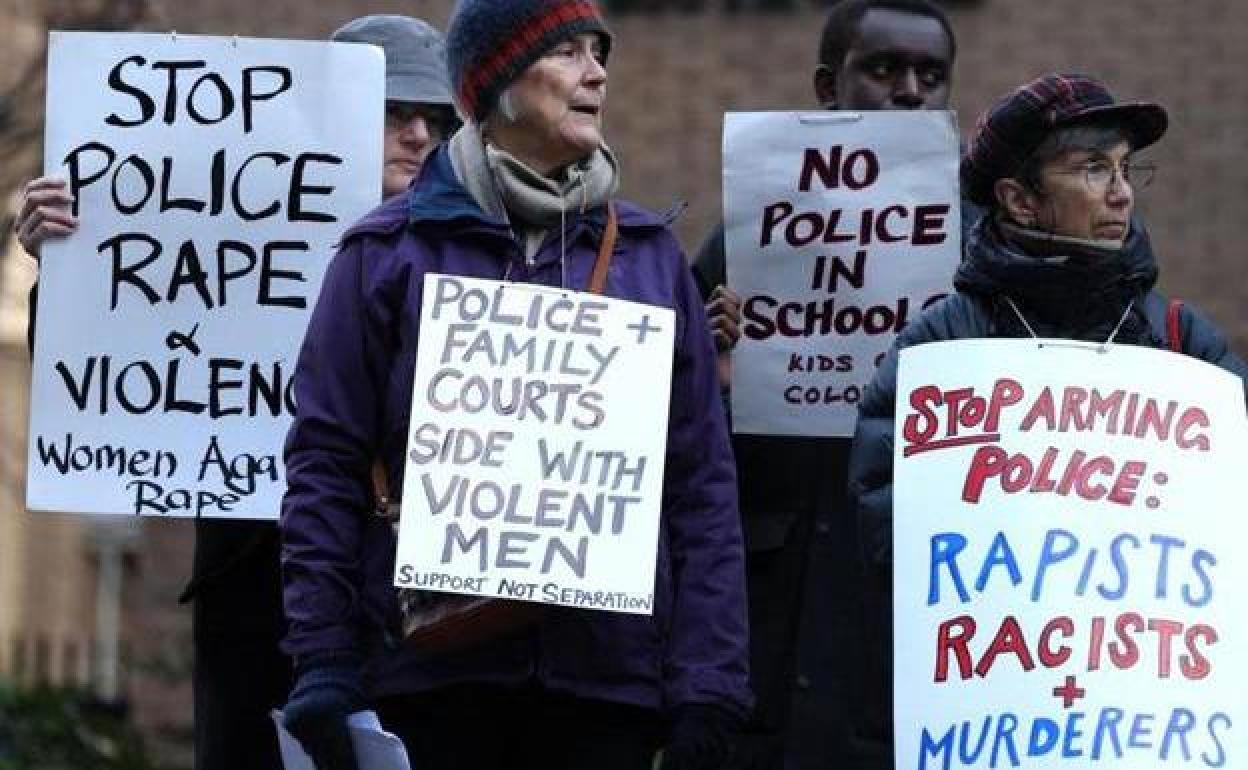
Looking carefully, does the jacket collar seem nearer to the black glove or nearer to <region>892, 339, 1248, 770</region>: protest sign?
<region>892, 339, 1248, 770</region>: protest sign

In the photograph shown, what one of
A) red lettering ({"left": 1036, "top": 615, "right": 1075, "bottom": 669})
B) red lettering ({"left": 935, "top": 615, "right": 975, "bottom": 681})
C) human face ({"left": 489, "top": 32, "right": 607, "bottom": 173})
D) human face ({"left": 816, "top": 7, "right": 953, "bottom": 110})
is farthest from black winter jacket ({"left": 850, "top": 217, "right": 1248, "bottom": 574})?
human face ({"left": 816, "top": 7, "right": 953, "bottom": 110})

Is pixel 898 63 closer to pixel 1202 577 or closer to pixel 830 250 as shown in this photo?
pixel 830 250

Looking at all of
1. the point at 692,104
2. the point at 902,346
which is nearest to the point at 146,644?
the point at 692,104

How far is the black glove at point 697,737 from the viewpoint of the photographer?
5.66 m

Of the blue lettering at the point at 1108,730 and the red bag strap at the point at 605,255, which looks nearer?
the blue lettering at the point at 1108,730

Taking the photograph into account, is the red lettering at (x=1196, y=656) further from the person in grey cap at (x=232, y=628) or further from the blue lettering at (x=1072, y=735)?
the person in grey cap at (x=232, y=628)

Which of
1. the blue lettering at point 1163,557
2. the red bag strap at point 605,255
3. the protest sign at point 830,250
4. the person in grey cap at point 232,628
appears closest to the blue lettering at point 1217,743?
the blue lettering at point 1163,557

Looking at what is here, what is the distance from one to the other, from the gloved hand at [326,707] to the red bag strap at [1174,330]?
5.17 ft

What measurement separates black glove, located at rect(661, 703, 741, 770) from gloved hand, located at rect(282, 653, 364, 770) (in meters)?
0.51

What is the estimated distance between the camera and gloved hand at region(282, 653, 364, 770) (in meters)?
5.66

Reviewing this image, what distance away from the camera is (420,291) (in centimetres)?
584

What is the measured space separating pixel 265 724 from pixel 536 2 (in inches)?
69.0

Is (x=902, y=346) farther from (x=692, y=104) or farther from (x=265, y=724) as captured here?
(x=692, y=104)

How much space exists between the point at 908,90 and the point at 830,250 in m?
0.43
